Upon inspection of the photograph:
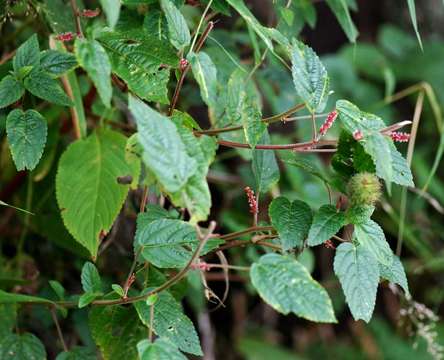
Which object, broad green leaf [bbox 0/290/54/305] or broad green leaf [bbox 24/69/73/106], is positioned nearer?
broad green leaf [bbox 24/69/73/106]

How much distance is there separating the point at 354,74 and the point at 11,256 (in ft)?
5.06

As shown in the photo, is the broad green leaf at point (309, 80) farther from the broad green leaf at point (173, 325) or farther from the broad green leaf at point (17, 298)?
the broad green leaf at point (17, 298)

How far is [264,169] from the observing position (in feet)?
3.52

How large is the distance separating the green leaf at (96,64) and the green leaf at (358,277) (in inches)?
14.3

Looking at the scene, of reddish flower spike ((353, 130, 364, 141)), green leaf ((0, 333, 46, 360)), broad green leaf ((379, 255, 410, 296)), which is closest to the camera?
reddish flower spike ((353, 130, 364, 141))

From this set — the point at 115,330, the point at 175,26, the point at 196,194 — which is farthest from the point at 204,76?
the point at 115,330

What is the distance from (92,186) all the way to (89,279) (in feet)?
0.79

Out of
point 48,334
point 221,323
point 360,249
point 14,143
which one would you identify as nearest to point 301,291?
point 360,249

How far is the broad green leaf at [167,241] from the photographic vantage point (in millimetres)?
921

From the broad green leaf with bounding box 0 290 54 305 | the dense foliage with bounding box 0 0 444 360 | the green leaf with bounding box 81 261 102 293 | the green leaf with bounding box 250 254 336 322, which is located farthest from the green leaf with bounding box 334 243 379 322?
Result: the broad green leaf with bounding box 0 290 54 305

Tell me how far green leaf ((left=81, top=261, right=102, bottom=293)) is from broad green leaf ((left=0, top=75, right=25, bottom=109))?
0.25 metres

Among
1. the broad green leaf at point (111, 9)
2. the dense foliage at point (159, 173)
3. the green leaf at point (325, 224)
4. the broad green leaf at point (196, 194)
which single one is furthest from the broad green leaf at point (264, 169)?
the broad green leaf at point (111, 9)

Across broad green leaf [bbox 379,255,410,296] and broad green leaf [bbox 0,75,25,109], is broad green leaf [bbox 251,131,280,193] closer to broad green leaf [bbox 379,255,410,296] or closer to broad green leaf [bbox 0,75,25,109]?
broad green leaf [bbox 379,255,410,296]

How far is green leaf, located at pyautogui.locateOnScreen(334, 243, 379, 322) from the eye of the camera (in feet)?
2.84
